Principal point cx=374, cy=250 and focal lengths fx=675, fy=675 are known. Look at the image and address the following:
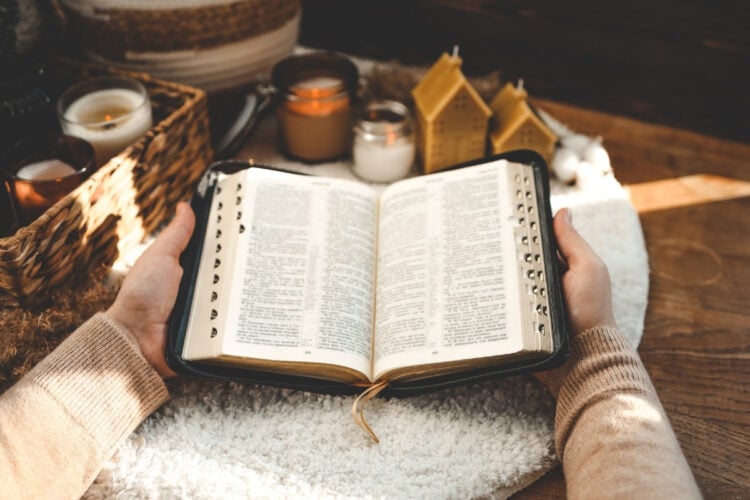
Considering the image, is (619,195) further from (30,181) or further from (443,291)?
(30,181)

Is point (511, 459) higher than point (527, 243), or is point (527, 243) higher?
point (527, 243)

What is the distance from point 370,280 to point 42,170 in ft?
1.46

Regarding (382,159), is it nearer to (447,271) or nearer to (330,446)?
(447,271)

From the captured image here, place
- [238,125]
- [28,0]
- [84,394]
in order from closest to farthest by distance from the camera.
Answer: [84,394] < [28,0] < [238,125]

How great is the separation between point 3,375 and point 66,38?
2.11ft

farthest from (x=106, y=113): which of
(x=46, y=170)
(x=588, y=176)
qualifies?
(x=588, y=176)

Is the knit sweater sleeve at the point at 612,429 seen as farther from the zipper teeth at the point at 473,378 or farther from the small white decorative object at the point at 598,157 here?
the small white decorative object at the point at 598,157

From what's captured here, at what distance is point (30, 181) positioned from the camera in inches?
31.9

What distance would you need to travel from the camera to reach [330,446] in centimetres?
75

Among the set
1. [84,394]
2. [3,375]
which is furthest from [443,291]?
[3,375]

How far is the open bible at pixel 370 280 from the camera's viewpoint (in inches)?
28.3

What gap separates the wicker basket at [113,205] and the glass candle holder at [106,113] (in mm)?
32

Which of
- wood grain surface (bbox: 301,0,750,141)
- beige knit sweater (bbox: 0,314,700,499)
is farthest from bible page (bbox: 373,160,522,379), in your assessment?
wood grain surface (bbox: 301,0,750,141)

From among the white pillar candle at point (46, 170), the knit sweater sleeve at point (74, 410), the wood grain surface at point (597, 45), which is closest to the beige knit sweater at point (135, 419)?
the knit sweater sleeve at point (74, 410)
